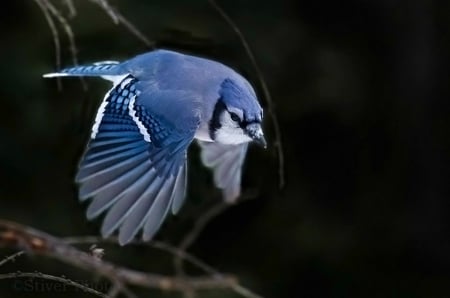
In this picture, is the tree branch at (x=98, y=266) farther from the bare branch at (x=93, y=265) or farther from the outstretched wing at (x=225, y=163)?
the outstretched wing at (x=225, y=163)

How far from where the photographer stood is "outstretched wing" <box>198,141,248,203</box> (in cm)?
124

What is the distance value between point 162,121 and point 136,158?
0.16ft

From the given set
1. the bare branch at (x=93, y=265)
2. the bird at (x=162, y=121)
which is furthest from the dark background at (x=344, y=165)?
the bare branch at (x=93, y=265)

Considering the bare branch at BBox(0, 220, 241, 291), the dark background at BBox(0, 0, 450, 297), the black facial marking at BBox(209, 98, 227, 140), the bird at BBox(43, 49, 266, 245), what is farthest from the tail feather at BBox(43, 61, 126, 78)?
the dark background at BBox(0, 0, 450, 297)

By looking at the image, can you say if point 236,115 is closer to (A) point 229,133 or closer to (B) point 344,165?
(A) point 229,133

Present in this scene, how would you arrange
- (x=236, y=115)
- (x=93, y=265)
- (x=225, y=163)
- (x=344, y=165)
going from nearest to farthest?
1. (x=93, y=265)
2. (x=236, y=115)
3. (x=225, y=163)
4. (x=344, y=165)

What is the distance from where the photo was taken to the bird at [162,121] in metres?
1.09

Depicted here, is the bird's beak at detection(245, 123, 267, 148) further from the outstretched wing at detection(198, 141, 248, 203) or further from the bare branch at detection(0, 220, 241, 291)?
the bare branch at detection(0, 220, 241, 291)

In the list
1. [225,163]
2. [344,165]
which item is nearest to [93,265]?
[225,163]

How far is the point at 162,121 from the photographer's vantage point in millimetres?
1203

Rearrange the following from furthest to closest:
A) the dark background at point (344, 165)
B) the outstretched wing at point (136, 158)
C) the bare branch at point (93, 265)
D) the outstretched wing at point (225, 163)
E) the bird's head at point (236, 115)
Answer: the dark background at point (344, 165)
the outstretched wing at point (225, 163)
the bird's head at point (236, 115)
the outstretched wing at point (136, 158)
the bare branch at point (93, 265)

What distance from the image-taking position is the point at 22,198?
8.12ft

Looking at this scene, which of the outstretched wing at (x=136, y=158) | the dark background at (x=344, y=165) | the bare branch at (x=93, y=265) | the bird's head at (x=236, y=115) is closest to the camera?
the bare branch at (x=93, y=265)

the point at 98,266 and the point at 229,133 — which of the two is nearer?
the point at 98,266
